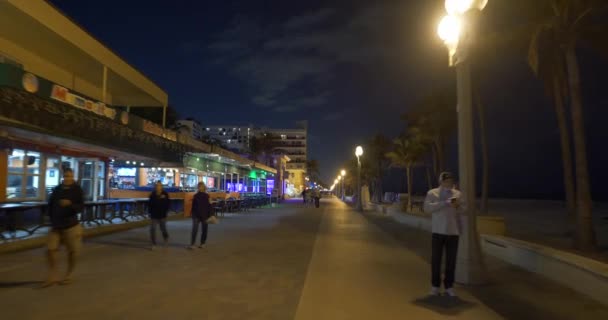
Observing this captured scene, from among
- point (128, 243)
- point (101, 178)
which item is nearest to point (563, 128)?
point (128, 243)

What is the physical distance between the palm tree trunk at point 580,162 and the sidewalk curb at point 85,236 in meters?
13.7

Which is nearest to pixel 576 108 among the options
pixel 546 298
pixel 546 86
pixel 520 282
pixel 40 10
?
pixel 546 86

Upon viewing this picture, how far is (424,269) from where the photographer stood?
27.9ft

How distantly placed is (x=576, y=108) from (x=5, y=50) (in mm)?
17918

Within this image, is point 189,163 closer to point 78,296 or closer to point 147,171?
point 147,171

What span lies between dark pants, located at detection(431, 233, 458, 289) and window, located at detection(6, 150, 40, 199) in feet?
46.1

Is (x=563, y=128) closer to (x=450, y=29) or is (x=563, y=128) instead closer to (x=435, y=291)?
(x=450, y=29)

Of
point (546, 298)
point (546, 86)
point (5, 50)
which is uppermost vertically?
point (5, 50)

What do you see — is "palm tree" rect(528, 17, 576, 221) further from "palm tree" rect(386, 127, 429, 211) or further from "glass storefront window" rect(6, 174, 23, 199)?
"palm tree" rect(386, 127, 429, 211)

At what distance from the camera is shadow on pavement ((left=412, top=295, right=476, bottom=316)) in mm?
5574

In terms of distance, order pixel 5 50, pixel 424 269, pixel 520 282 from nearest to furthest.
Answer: pixel 520 282, pixel 424 269, pixel 5 50

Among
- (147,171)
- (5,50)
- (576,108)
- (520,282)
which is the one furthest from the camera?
(147,171)

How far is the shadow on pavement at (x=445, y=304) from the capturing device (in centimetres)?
557

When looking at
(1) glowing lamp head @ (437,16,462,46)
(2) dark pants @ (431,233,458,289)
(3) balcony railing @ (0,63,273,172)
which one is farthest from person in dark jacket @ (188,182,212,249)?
(1) glowing lamp head @ (437,16,462,46)
